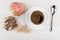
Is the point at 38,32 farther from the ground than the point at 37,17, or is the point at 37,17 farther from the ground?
the point at 37,17

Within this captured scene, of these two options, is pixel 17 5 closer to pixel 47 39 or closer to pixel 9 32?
pixel 9 32

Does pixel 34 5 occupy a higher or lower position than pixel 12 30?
higher

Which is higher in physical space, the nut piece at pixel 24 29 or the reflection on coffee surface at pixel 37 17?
the reflection on coffee surface at pixel 37 17

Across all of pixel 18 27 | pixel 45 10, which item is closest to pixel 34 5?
pixel 45 10

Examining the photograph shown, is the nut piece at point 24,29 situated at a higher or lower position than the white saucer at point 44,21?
lower

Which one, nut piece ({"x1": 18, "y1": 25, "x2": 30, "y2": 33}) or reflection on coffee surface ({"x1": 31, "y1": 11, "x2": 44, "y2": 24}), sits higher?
reflection on coffee surface ({"x1": 31, "y1": 11, "x2": 44, "y2": 24})

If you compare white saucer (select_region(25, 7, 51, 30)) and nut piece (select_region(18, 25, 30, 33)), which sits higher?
white saucer (select_region(25, 7, 51, 30))

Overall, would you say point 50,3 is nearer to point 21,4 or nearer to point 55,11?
point 55,11
